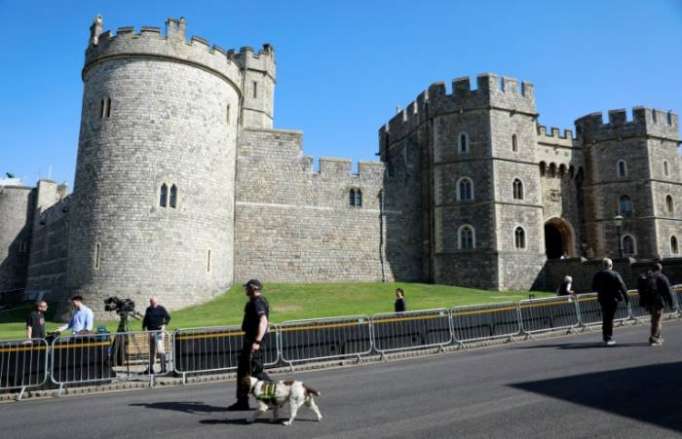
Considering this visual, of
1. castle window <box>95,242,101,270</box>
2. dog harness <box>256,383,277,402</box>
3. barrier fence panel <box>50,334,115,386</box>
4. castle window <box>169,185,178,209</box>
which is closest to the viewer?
dog harness <box>256,383,277,402</box>

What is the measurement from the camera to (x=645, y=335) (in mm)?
12141

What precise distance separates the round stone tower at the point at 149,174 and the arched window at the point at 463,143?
45.1 ft

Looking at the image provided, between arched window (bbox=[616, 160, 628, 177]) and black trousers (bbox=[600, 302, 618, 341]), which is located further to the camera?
arched window (bbox=[616, 160, 628, 177])

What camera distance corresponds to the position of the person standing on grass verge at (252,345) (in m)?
6.76

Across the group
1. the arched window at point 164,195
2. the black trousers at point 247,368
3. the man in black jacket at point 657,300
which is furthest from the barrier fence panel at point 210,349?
the arched window at point 164,195

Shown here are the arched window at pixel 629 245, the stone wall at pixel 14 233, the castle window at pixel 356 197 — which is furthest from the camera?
the stone wall at pixel 14 233

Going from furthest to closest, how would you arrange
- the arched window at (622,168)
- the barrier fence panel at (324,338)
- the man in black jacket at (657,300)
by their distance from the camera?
1. the arched window at (622,168)
2. the barrier fence panel at (324,338)
3. the man in black jacket at (657,300)

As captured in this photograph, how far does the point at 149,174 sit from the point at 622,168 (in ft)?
93.9

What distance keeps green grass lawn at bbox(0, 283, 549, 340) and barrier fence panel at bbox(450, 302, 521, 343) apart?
17.1ft

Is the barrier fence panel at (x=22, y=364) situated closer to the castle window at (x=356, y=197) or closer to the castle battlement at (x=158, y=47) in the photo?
the castle battlement at (x=158, y=47)

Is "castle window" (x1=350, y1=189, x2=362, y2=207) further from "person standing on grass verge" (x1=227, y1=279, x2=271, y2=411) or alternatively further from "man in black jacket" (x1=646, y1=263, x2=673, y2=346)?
"person standing on grass verge" (x1=227, y1=279, x2=271, y2=411)

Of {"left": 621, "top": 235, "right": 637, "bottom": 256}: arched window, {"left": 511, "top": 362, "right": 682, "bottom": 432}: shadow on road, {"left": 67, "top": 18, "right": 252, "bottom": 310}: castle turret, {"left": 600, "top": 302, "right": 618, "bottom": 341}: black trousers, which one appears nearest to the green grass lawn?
{"left": 67, "top": 18, "right": 252, "bottom": 310}: castle turret

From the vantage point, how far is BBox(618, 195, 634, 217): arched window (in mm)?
31766

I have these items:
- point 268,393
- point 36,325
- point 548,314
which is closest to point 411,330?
point 548,314
